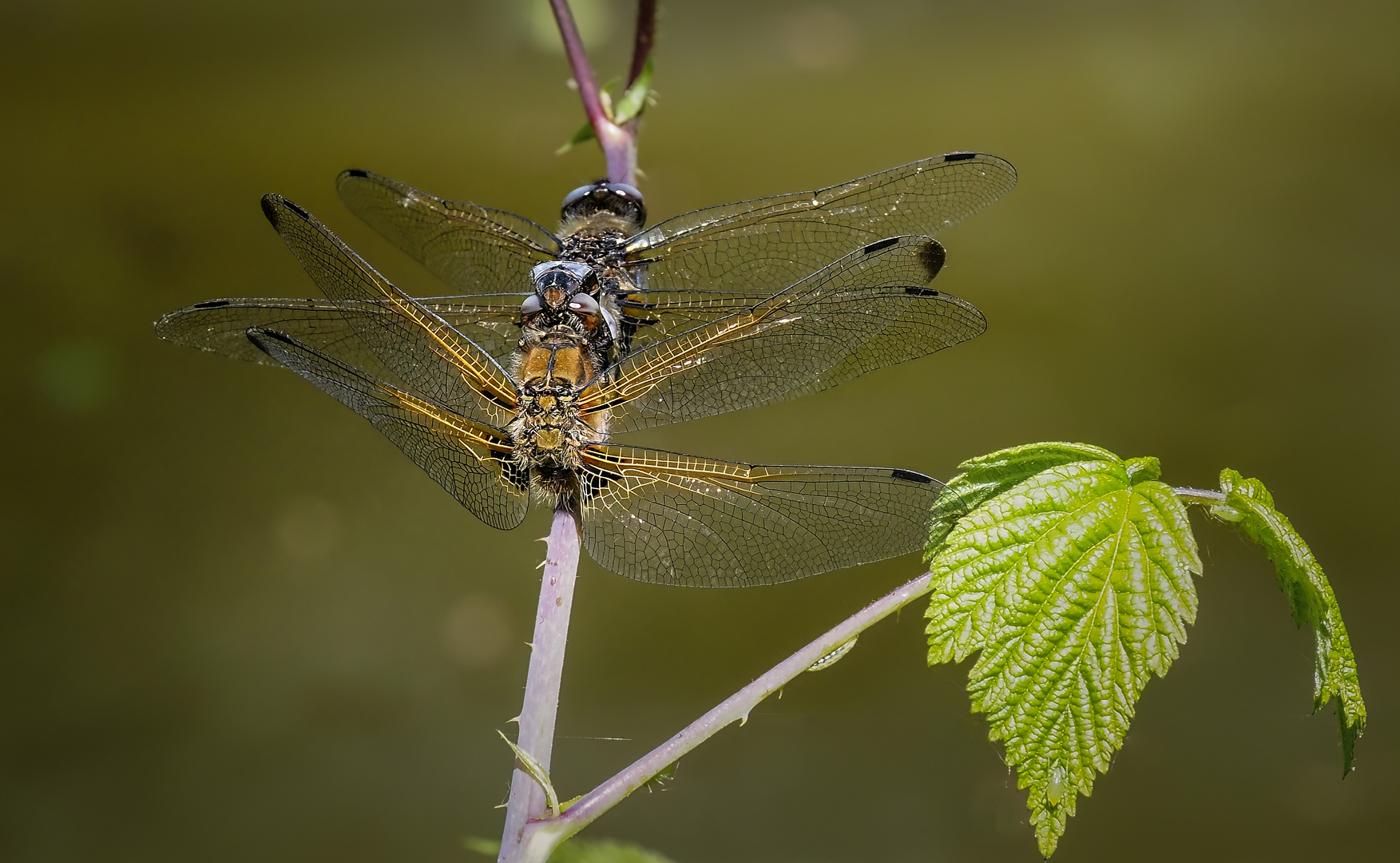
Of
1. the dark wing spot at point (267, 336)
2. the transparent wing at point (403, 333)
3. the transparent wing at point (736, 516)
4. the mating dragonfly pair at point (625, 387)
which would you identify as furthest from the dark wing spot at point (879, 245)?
the dark wing spot at point (267, 336)

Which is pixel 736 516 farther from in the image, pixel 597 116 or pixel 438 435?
pixel 597 116

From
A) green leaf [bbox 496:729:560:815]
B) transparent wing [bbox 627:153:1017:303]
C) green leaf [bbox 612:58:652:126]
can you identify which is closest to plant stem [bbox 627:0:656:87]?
green leaf [bbox 612:58:652:126]

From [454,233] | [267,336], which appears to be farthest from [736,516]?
[454,233]

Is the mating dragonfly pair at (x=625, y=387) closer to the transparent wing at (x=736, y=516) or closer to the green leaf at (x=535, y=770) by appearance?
the transparent wing at (x=736, y=516)

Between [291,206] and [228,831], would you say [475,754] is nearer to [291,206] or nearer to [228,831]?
[228,831]

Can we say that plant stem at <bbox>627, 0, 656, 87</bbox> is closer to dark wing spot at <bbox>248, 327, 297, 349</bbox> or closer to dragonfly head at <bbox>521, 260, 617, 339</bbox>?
dragonfly head at <bbox>521, 260, 617, 339</bbox>

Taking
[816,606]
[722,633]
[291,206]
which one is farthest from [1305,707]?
[291,206]
